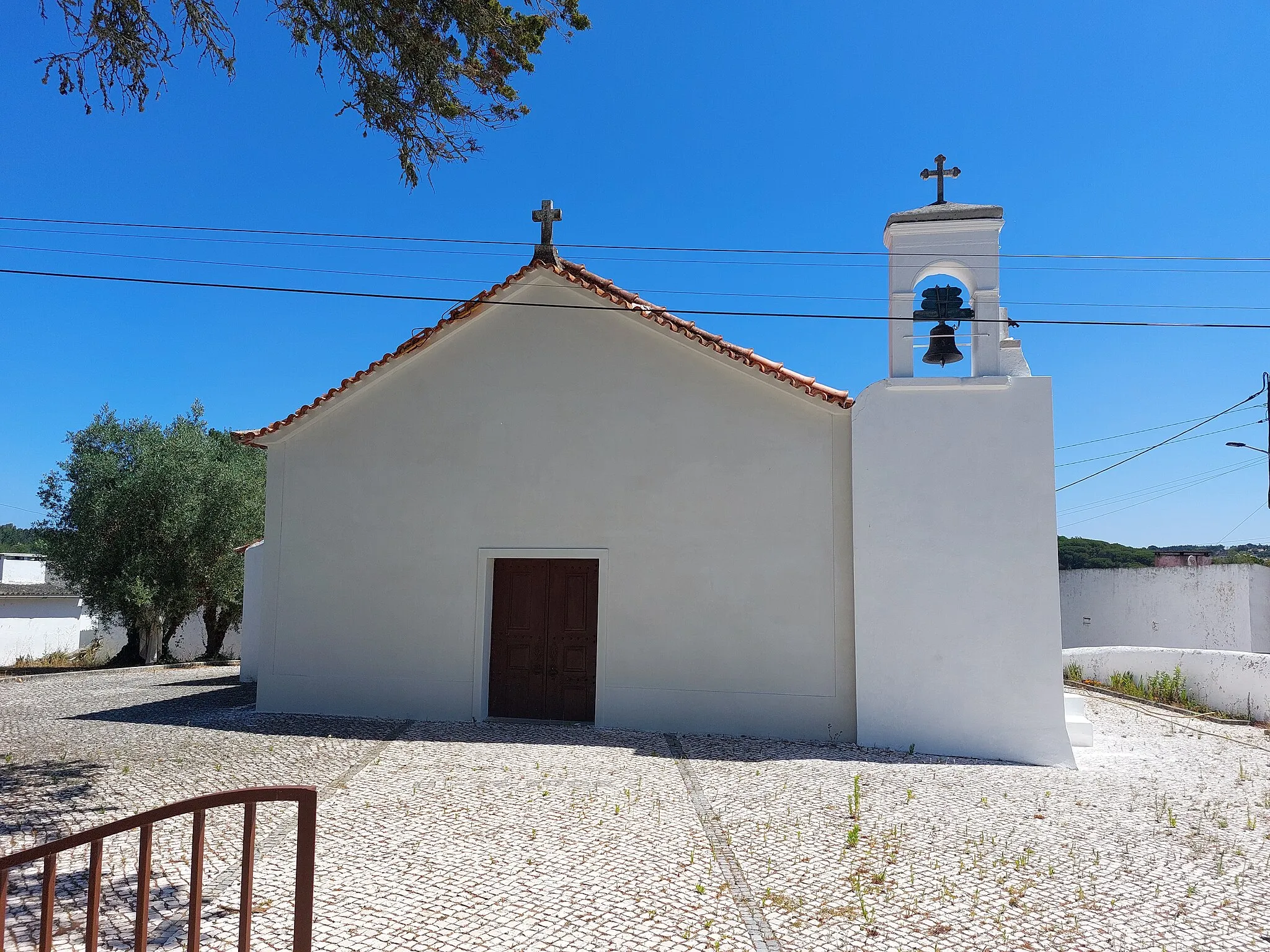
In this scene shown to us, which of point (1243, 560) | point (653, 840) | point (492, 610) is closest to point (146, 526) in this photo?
point (492, 610)

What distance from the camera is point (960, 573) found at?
9125 millimetres

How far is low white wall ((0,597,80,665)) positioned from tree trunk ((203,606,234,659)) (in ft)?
36.4

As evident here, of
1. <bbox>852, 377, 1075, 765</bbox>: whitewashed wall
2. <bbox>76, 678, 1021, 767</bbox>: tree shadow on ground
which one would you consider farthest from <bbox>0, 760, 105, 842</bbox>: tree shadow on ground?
<bbox>852, 377, 1075, 765</bbox>: whitewashed wall

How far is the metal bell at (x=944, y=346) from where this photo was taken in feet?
30.9

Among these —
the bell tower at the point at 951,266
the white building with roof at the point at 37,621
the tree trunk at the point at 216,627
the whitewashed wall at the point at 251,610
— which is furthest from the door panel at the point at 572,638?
the white building with roof at the point at 37,621

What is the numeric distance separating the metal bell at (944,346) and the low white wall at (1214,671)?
6.83m

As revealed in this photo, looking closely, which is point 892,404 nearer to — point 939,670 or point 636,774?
point 939,670

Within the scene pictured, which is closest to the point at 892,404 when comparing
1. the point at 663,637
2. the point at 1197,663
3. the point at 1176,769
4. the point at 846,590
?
the point at 846,590

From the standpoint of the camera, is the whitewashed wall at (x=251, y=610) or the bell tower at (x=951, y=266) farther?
the whitewashed wall at (x=251, y=610)

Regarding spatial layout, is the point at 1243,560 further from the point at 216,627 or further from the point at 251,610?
the point at 216,627

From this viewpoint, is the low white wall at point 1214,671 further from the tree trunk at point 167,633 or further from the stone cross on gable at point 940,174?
the tree trunk at point 167,633

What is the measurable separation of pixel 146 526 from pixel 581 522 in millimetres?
12470

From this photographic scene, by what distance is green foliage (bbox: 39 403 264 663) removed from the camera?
1783 centimetres

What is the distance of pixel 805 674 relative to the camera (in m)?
9.52
